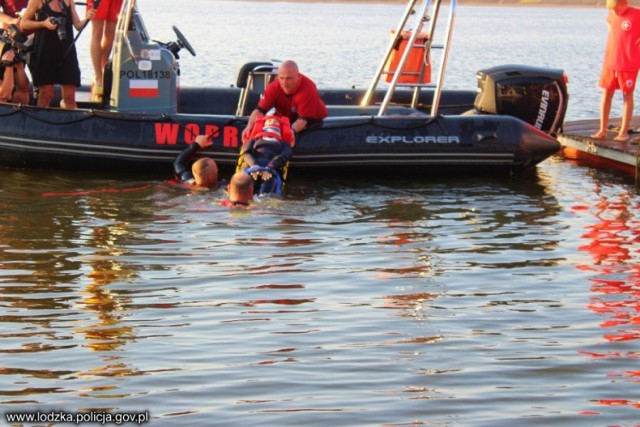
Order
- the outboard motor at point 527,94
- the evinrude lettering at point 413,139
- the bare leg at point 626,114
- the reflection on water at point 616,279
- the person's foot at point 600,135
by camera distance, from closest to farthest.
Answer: the reflection on water at point 616,279 → the evinrude lettering at point 413,139 → the bare leg at point 626,114 → the outboard motor at point 527,94 → the person's foot at point 600,135

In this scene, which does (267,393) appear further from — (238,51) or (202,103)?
(238,51)

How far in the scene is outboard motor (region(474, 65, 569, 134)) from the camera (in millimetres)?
11609

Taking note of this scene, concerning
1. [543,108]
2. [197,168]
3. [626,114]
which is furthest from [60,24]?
[626,114]

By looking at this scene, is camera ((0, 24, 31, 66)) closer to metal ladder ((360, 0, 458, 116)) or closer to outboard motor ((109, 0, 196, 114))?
outboard motor ((109, 0, 196, 114))

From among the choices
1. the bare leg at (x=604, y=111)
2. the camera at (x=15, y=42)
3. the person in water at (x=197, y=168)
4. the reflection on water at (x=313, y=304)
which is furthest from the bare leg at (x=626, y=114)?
the camera at (x=15, y=42)

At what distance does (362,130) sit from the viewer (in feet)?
34.4

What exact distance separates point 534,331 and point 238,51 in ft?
74.8

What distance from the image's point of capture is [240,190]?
8.99m

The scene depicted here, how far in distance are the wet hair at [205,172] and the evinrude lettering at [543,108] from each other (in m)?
3.68

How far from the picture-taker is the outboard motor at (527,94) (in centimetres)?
1161

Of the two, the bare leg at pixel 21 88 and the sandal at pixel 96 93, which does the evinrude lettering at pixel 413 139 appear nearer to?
the sandal at pixel 96 93

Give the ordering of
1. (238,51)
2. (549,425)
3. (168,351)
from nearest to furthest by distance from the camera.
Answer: (549,425) → (168,351) → (238,51)

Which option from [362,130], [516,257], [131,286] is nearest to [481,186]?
[362,130]

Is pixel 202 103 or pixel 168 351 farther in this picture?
pixel 202 103
